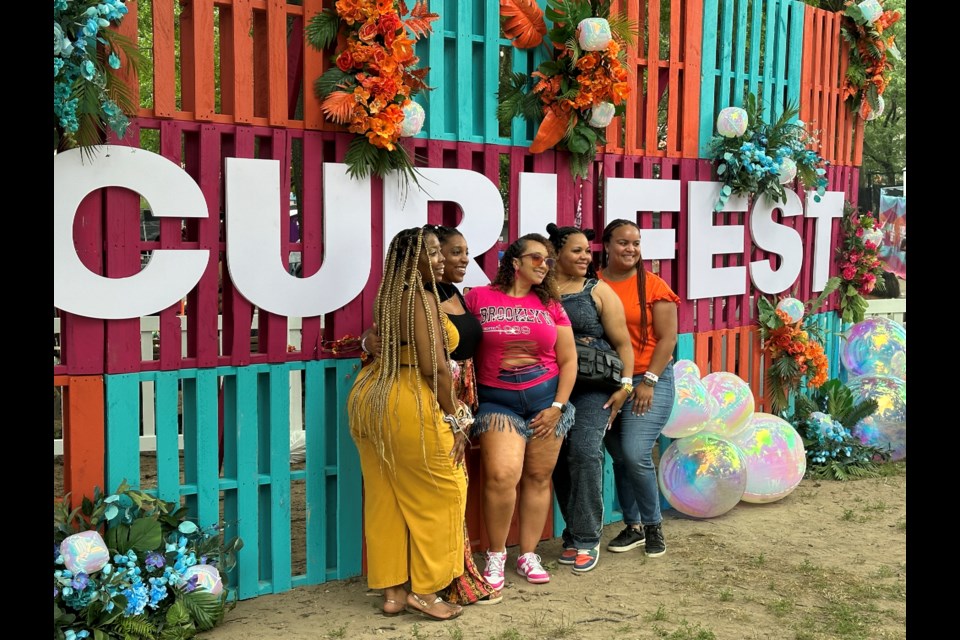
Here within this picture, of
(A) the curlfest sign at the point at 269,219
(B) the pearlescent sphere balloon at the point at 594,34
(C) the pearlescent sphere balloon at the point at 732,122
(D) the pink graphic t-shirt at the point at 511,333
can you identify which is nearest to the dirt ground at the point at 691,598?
(D) the pink graphic t-shirt at the point at 511,333

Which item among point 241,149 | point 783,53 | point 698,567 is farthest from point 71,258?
point 783,53

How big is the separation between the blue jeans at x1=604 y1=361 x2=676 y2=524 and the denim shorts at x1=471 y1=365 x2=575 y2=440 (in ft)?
2.57

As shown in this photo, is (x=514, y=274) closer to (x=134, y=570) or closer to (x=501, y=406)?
(x=501, y=406)

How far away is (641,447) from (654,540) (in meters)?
0.58

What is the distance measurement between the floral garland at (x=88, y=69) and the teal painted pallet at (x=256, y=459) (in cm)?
116

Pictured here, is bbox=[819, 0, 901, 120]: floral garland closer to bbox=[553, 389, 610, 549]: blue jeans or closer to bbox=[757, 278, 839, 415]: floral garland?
bbox=[757, 278, 839, 415]: floral garland

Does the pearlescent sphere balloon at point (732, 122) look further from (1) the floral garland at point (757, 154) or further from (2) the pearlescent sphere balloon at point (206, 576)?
(2) the pearlescent sphere balloon at point (206, 576)

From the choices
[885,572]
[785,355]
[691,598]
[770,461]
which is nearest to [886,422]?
[785,355]

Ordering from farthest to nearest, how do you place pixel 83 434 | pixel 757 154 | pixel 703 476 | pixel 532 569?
pixel 757 154
pixel 703 476
pixel 532 569
pixel 83 434

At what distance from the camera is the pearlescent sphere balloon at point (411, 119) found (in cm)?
535

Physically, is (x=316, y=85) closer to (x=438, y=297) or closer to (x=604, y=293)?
(x=438, y=297)

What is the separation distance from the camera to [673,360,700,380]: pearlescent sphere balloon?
6914 mm

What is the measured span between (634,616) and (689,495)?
1.74m

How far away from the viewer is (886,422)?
8547 millimetres
